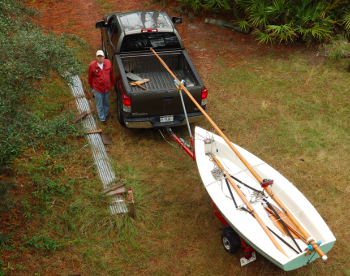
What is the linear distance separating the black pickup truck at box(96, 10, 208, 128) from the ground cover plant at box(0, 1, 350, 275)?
688 millimetres

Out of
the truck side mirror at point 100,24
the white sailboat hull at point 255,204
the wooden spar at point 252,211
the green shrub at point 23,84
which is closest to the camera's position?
the green shrub at point 23,84

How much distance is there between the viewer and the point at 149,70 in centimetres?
870

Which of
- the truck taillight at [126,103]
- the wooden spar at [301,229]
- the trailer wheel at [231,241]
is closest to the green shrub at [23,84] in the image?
the truck taillight at [126,103]

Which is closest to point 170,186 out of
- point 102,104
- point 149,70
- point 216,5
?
point 102,104

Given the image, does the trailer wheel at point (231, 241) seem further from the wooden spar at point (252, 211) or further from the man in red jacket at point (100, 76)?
the man in red jacket at point (100, 76)

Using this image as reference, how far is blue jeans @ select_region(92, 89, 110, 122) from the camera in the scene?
7.88 meters

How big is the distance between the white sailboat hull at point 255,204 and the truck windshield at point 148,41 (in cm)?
277

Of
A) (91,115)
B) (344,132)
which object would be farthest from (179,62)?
(344,132)

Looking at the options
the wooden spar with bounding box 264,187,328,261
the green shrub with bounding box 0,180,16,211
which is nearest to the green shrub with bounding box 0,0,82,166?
the green shrub with bounding box 0,180,16,211

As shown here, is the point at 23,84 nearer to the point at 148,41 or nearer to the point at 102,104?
the point at 102,104

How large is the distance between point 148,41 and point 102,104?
72.8 inches

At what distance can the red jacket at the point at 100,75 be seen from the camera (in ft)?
24.9

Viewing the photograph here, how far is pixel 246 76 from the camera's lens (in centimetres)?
1025

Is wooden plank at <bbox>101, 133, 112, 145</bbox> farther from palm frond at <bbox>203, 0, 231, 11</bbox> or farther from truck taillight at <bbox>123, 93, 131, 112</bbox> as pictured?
palm frond at <bbox>203, 0, 231, 11</bbox>
